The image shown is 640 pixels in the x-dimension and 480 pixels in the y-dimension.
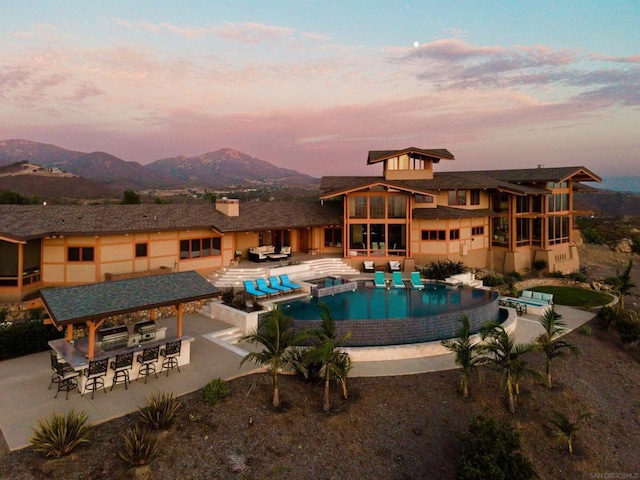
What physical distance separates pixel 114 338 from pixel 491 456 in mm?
10624

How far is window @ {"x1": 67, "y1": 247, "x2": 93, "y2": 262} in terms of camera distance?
19.3 meters

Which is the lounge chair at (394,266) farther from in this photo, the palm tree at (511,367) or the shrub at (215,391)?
the shrub at (215,391)

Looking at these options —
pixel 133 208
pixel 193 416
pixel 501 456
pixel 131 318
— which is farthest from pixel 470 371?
pixel 133 208

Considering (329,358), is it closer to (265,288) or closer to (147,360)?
(147,360)

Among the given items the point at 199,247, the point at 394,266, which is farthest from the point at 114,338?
the point at 394,266

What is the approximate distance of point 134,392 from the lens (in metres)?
10.7

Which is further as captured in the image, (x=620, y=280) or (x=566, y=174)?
(x=566, y=174)

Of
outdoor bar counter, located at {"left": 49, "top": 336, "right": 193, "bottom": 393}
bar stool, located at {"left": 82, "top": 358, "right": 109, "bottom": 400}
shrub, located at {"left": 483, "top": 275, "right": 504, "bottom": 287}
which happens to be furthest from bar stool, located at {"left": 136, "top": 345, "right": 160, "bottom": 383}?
shrub, located at {"left": 483, "top": 275, "right": 504, "bottom": 287}

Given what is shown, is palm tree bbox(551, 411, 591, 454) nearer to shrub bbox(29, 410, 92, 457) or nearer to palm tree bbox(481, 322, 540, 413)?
palm tree bbox(481, 322, 540, 413)

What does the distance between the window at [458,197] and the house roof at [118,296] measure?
2266 cm

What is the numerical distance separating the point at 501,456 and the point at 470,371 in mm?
3775

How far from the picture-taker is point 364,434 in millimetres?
10008

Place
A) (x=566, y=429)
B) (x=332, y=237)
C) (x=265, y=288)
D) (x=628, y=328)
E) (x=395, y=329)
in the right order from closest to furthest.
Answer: (x=566, y=429), (x=395, y=329), (x=628, y=328), (x=265, y=288), (x=332, y=237)

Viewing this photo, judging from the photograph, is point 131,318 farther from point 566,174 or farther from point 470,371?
point 566,174
